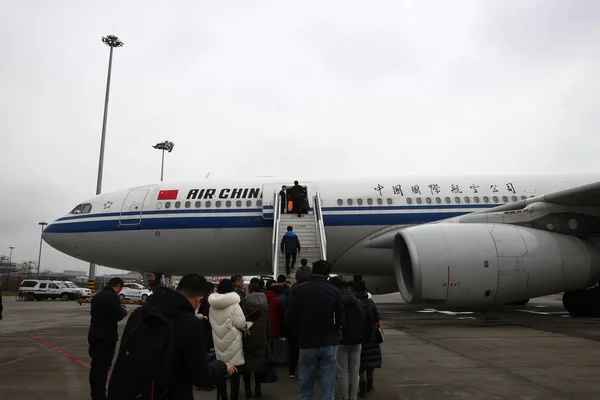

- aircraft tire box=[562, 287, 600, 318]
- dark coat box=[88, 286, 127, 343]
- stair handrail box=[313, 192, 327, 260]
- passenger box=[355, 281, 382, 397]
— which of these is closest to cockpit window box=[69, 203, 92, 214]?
stair handrail box=[313, 192, 327, 260]

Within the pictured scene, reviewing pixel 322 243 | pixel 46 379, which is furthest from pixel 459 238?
pixel 46 379

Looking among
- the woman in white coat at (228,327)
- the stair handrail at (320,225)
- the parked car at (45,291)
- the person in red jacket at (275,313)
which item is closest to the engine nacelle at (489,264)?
the stair handrail at (320,225)

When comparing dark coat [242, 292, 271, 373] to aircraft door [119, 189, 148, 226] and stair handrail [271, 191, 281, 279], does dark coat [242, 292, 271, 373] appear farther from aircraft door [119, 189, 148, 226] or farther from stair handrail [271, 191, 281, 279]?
aircraft door [119, 189, 148, 226]

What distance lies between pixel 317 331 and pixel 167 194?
11.4 m

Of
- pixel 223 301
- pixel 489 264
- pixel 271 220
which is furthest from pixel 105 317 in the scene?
pixel 271 220

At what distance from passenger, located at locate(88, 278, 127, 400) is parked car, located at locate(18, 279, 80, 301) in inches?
1181

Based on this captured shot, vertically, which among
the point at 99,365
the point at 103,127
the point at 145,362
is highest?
the point at 103,127

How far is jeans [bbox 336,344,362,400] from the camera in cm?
476

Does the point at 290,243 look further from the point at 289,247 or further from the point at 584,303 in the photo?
the point at 584,303

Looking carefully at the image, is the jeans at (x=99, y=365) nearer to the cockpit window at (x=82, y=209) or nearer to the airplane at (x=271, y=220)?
the airplane at (x=271, y=220)

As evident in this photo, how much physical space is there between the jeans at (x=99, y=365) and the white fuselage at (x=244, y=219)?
892 centimetres

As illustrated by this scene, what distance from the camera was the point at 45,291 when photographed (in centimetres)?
3169

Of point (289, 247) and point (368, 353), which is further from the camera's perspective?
point (289, 247)

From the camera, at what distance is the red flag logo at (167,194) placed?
14.5 meters
